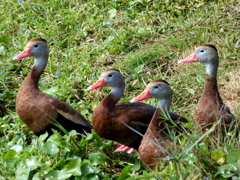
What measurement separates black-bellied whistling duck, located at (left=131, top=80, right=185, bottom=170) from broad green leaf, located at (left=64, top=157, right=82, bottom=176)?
0.55 m

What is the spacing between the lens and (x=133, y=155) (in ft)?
15.0

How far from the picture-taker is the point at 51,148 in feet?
12.7

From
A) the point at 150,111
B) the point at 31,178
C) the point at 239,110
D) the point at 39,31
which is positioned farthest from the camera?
the point at 39,31

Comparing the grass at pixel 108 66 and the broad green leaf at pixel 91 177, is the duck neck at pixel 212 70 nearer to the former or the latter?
the grass at pixel 108 66

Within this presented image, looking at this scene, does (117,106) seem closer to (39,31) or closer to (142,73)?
(142,73)

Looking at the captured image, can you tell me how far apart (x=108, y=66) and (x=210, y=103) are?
192 cm

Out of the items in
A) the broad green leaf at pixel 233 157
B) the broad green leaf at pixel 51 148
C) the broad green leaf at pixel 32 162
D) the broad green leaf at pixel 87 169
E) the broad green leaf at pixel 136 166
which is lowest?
the broad green leaf at pixel 136 166

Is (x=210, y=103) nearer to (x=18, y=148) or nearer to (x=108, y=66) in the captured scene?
(x=18, y=148)

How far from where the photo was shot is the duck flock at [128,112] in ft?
13.8

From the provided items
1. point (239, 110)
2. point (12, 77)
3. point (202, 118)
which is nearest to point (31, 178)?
point (202, 118)

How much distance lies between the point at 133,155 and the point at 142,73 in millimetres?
1414

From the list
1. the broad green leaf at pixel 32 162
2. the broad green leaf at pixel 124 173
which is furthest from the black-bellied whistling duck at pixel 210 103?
the broad green leaf at pixel 32 162

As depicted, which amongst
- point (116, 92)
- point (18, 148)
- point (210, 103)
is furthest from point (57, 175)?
point (210, 103)

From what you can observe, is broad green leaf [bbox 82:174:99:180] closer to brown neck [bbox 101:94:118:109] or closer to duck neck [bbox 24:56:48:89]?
brown neck [bbox 101:94:118:109]
